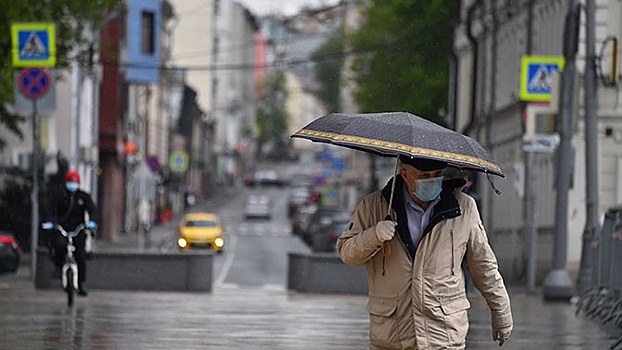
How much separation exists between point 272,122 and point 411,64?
126 m

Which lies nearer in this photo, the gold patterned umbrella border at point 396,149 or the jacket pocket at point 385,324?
the jacket pocket at point 385,324

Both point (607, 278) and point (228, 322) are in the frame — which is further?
point (607, 278)

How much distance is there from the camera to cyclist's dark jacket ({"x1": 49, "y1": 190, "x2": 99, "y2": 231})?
20453 millimetres

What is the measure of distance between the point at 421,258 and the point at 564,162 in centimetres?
2088

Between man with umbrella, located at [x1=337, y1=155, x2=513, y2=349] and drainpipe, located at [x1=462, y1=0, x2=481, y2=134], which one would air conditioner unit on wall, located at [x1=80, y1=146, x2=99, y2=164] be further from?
man with umbrella, located at [x1=337, y1=155, x2=513, y2=349]

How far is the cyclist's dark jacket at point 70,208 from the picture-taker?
67.1 ft

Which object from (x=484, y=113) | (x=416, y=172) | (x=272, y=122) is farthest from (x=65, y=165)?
(x=272, y=122)

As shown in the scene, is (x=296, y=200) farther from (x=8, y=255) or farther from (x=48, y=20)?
(x=8, y=255)

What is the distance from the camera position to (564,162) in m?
28.3

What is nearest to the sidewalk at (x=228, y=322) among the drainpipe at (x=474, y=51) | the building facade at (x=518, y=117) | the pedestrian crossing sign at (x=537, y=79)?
the pedestrian crossing sign at (x=537, y=79)

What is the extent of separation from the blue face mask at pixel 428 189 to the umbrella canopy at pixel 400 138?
0.12 metres

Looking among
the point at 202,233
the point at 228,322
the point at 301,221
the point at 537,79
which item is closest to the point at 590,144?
the point at 537,79

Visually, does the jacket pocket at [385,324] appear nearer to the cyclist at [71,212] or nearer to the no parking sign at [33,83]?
the cyclist at [71,212]

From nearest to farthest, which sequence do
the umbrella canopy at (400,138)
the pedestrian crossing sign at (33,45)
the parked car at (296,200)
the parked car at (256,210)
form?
the umbrella canopy at (400,138) → the pedestrian crossing sign at (33,45) → the parked car at (256,210) → the parked car at (296,200)
